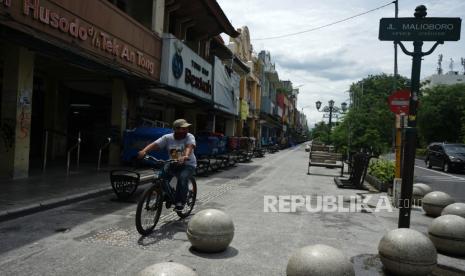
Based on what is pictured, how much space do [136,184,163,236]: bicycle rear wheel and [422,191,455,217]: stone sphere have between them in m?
6.06

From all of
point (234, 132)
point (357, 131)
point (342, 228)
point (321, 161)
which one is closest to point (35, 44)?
→ point (342, 228)

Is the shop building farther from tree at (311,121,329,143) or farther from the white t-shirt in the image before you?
tree at (311,121,329,143)

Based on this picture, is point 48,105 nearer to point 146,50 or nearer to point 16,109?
point 146,50

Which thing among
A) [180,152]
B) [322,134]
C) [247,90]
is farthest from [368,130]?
[247,90]

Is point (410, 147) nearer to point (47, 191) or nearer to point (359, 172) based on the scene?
point (47, 191)

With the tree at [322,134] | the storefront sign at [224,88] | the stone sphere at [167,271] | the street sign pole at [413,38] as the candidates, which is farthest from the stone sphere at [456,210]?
the tree at [322,134]

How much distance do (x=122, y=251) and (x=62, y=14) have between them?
7868 millimetres

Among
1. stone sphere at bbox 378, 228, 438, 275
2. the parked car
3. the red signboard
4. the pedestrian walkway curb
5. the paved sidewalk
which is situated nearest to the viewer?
stone sphere at bbox 378, 228, 438, 275

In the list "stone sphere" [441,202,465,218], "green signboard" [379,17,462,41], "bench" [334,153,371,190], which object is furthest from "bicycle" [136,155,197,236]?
"bench" [334,153,371,190]

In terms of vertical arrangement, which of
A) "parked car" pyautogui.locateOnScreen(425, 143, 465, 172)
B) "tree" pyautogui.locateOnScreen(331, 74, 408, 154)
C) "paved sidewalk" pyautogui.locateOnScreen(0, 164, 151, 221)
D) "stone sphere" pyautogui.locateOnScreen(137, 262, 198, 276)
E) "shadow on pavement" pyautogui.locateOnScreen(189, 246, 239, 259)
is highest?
"tree" pyautogui.locateOnScreen(331, 74, 408, 154)

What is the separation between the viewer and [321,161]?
1977 centimetres

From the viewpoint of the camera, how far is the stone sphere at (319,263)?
14.0 feet

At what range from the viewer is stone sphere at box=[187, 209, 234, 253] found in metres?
5.70

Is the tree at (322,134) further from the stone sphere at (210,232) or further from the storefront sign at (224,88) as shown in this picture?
the stone sphere at (210,232)
